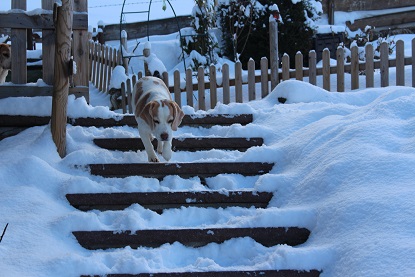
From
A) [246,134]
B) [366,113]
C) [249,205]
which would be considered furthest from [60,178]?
[366,113]

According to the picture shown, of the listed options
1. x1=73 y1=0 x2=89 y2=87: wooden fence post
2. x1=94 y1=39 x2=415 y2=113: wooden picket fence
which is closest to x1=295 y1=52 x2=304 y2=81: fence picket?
x1=94 y1=39 x2=415 y2=113: wooden picket fence

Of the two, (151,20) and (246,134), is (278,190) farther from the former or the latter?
(151,20)

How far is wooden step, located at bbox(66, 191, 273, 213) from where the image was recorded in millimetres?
4887

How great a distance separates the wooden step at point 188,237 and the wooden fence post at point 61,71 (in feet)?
5.39

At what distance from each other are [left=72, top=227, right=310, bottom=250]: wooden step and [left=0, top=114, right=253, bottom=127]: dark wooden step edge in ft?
8.10

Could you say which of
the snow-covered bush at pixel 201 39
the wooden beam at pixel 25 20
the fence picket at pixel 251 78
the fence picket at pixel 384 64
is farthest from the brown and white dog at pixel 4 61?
the snow-covered bush at pixel 201 39

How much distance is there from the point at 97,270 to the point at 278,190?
5.63 feet

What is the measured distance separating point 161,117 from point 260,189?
1.24 metres

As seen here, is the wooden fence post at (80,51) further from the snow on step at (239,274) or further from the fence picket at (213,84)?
→ the snow on step at (239,274)

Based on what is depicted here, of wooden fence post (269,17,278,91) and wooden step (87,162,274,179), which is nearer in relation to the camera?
wooden step (87,162,274,179)

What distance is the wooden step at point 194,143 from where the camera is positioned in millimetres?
6164

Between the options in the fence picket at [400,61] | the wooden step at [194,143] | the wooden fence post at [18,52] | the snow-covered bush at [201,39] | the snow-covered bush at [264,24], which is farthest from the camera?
the snow-covered bush at [201,39]

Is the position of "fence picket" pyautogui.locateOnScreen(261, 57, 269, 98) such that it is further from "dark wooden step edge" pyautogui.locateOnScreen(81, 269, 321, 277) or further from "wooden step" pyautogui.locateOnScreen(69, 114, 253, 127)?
"dark wooden step edge" pyautogui.locateOnScreen(81, 269, 321, 277)

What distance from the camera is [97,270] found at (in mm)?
3814
